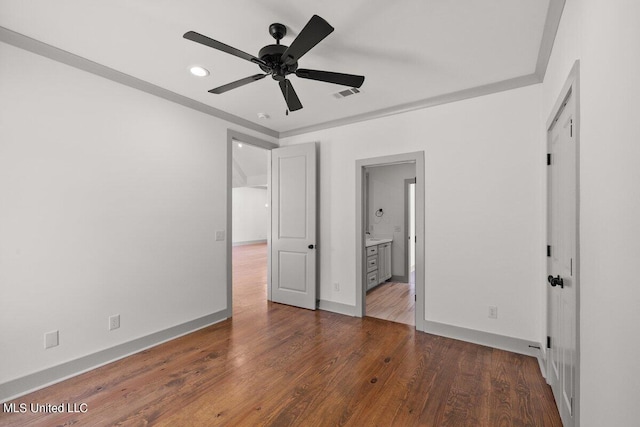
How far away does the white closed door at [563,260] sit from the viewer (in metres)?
1.63

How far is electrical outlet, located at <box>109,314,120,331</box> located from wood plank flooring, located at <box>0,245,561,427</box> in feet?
1.04

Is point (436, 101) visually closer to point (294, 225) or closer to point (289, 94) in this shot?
point (289, 94)

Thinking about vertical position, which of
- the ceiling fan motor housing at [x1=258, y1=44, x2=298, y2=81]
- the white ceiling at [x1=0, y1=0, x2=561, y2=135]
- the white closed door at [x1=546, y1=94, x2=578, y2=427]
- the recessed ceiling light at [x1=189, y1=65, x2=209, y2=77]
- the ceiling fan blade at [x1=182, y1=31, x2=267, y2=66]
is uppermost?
the white ceiling at [x1=0, y1=0, x2=561, y2=135]

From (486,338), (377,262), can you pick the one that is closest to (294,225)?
(377,262)

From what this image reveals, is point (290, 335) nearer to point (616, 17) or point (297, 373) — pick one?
point (297, 373)

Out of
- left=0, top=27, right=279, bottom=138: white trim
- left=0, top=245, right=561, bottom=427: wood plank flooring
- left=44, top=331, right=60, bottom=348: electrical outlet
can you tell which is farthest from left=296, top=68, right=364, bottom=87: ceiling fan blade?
left=44, top=331, right=60, bottom=348: electrical outlet

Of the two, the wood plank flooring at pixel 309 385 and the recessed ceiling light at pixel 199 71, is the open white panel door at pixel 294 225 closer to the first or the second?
the wood plank flooring at pixel 309 385

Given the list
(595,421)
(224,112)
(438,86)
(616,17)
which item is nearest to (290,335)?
(595,421)

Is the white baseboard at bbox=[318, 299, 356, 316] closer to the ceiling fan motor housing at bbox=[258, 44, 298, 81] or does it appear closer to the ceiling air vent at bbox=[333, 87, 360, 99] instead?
the ceiling air vent at bbox=[333, 87, 360, 99]

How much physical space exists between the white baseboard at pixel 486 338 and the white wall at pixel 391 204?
8.33ft

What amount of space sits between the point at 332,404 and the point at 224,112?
3399mm

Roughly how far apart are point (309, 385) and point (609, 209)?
2181mm

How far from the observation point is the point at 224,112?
3709mm

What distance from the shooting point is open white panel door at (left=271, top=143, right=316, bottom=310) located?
4145 millimetres
